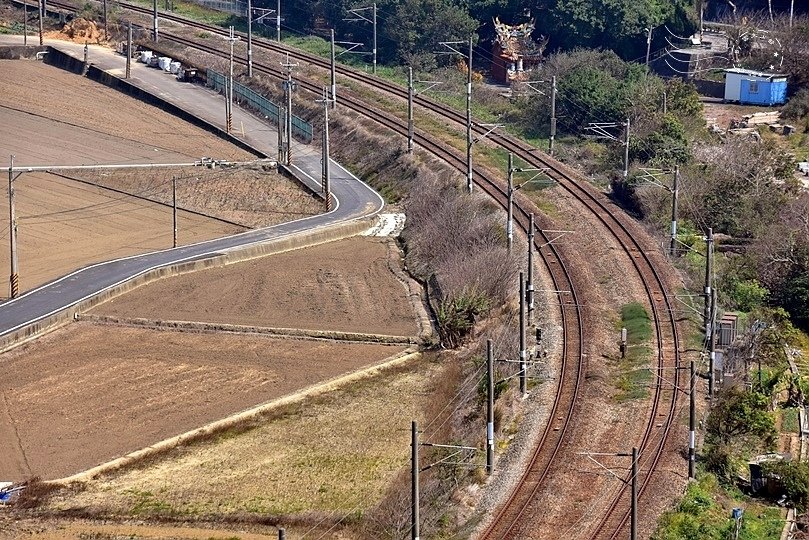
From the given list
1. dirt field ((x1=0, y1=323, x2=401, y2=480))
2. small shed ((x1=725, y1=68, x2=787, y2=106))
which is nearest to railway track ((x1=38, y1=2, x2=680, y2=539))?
dirt field ((x1=0, y1=323, x2=401, y2=480))

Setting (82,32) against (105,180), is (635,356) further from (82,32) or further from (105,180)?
(82,32)

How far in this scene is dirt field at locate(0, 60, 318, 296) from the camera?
60219mm

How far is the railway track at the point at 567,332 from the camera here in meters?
33.5

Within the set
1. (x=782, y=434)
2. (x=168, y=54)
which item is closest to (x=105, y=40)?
(x=168, y=54)

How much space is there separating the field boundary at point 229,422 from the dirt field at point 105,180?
13.8 metres

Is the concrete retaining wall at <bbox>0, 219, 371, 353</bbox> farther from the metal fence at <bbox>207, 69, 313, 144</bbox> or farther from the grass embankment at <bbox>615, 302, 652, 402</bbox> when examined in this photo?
the grass embankment at <bbox>615, 302, 652, 402</bbox>

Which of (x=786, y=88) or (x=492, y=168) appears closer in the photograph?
(x=492, y=168)

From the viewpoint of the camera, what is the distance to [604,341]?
149 feet

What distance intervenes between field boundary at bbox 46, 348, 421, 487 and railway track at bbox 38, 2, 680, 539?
568 cm

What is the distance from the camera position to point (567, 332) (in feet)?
152

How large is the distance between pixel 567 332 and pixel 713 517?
13.5 meters

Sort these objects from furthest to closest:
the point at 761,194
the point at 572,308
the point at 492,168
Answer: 1. the point at 492,168
2. the point at 761,194
3. the point at 572,308

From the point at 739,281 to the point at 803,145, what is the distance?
23.0 meters

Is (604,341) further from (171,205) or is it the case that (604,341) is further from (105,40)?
(105,40)
